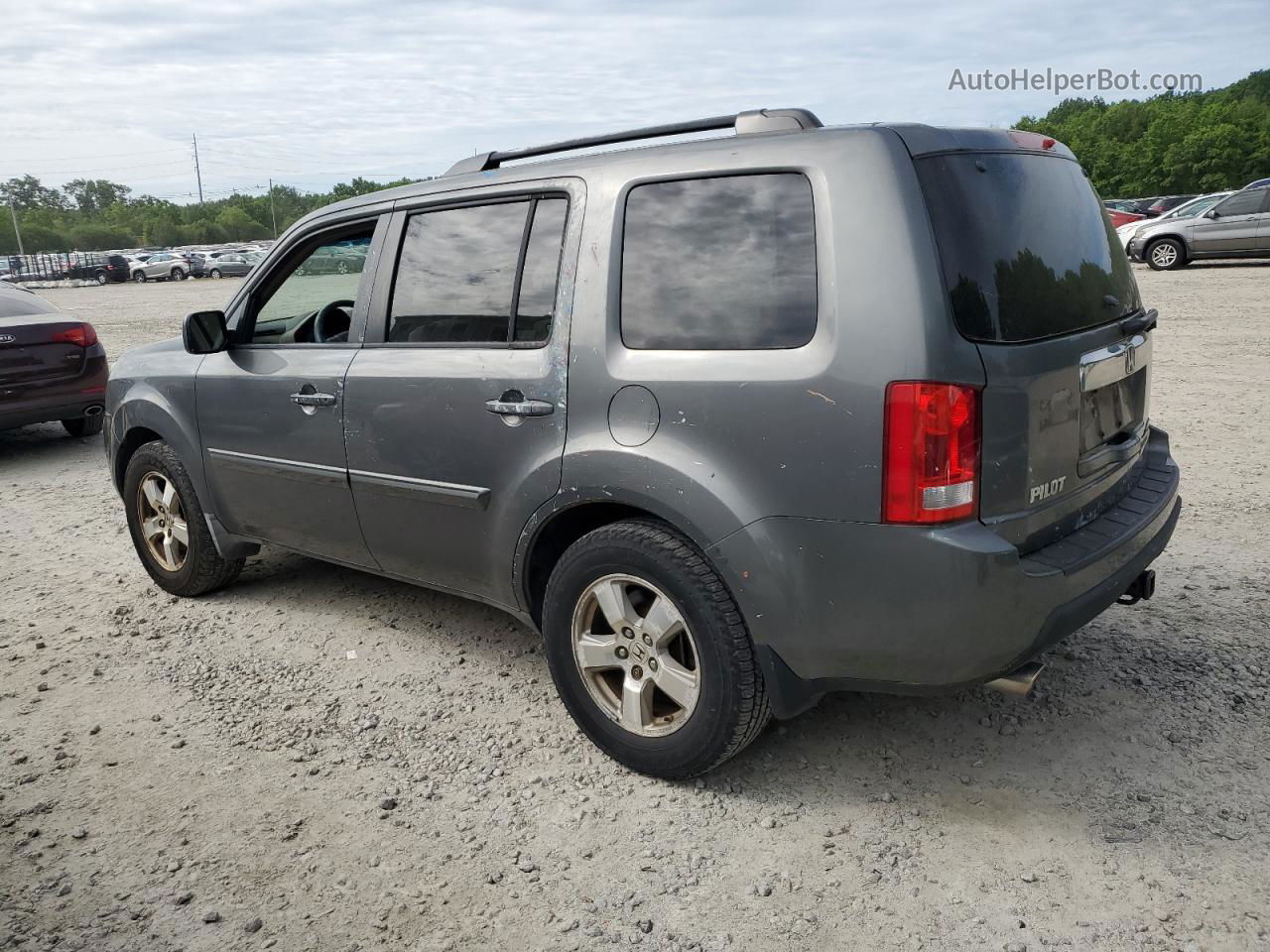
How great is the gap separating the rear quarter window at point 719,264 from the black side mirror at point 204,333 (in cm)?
219

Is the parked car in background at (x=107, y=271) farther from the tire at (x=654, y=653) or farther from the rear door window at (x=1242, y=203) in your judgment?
the tire at (x=654, y=653)

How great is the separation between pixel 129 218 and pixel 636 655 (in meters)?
130

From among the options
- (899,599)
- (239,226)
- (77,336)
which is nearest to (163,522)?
(899,599)

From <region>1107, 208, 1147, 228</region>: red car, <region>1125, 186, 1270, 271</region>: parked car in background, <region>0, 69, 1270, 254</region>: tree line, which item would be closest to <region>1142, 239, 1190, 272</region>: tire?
<region>1125, 186, 1270, 271</region>: parked car in background

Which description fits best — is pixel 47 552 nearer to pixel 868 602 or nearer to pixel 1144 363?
pixel 868 602

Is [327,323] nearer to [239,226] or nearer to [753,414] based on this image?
[753,414]

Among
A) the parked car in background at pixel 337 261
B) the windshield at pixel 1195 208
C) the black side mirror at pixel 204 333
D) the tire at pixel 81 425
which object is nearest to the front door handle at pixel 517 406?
the parked car in background at pixel 337 261

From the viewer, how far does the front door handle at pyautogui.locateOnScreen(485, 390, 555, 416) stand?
3.20 meters

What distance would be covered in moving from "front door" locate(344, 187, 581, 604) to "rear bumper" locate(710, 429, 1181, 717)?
2.70 feet

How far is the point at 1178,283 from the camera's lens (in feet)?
58.4

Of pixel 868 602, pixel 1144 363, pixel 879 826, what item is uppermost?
pixel 1144 363

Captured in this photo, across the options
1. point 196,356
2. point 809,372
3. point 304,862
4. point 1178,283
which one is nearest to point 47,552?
point 196,356

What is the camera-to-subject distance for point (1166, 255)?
20.8 meters

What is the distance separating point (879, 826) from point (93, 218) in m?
132
